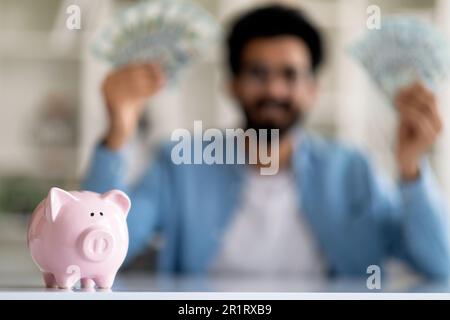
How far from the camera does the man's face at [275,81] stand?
1253mm

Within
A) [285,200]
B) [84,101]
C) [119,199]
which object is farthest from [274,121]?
[84,101]

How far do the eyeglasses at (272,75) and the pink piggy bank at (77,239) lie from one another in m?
0.73

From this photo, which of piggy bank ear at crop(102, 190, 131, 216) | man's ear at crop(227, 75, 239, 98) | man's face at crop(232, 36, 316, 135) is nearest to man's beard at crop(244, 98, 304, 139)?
man's face at crop(232, 36, 316, 135)

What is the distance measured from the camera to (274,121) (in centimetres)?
128

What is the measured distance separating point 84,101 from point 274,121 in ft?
4.04

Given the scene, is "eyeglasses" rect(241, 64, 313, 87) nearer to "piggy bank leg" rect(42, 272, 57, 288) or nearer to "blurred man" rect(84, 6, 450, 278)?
"blurred man" rect(84, 6, 450, 278)

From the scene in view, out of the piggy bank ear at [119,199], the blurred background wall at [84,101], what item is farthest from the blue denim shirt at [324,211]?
the blurred background wall at [84,101]

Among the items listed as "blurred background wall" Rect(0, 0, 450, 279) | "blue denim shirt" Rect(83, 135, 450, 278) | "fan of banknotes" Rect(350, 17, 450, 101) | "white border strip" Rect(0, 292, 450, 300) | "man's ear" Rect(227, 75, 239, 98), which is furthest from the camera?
"blurred background wall" Rect(0, 0, 450, 279)

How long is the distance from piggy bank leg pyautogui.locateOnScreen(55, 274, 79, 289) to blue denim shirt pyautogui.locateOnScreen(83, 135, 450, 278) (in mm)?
565

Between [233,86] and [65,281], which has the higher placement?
[233,86]

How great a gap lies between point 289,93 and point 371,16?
56 cm

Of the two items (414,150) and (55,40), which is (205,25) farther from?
(55,40)

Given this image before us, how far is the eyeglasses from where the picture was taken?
129 cm

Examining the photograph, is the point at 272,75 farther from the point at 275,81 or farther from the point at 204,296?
the point at 204,296
